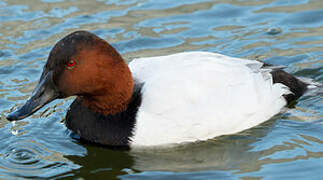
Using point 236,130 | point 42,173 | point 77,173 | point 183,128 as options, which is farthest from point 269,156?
point 42,173

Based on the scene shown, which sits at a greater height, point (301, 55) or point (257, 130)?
point (301, 55)

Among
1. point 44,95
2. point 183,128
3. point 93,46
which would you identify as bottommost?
point 183,128

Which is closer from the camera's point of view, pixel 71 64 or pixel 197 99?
pixel 71 64

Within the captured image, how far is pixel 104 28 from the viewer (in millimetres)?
7020

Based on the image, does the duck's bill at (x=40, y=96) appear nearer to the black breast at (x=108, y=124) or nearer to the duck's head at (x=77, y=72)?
the duck's head at (x=77, y=72)

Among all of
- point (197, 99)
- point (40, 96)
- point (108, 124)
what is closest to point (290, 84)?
point (197, 99)

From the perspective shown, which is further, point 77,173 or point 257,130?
point 257,130

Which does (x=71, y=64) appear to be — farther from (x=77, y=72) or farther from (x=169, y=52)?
(x=169, y=52)

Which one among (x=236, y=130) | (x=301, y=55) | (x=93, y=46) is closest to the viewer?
(x=93, y=46)

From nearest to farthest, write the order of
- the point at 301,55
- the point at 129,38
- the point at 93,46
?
1. the point at 93,46
2. the point at 301,55
3. the point at 129,38

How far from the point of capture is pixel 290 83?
4945mm

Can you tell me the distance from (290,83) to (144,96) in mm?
1409

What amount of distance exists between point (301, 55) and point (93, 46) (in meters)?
2.57

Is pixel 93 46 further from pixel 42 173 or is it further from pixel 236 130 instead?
pixel 236 130
